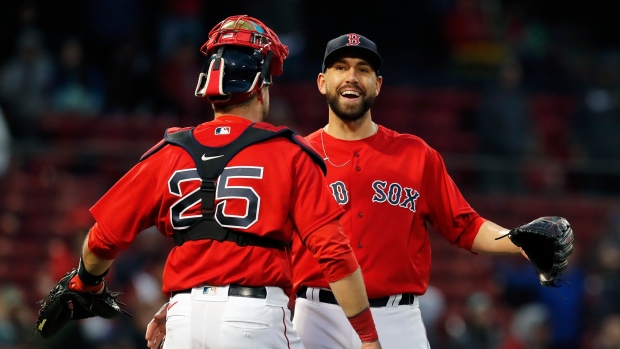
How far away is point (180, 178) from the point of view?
4.63 metres

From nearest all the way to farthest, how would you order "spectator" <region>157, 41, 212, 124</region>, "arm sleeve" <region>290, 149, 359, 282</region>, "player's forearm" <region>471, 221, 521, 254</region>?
"arm sleeve" <region>290, 149, 359, 282</region> → "player's forearm" <region>471, 221, 521, 254</region> → "spectator" <region>157, 41, 212, 124</region>

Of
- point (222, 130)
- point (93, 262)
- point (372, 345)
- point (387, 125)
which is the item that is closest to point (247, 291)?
point (372, 345)

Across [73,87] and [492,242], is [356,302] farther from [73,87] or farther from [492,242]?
[73,87]

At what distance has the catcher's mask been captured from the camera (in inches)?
187

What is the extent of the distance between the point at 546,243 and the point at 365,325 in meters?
1.02

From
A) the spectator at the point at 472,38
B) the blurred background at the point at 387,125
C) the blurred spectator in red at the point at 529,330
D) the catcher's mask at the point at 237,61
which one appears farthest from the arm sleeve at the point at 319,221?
the spectator at the point at 472,38

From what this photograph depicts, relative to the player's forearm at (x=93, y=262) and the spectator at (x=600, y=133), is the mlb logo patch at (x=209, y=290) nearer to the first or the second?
the player's forearm at (x=93, y=262)

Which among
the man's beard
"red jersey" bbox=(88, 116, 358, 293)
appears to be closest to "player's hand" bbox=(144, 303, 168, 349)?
"red jersey" bbox=(88, 116, 358, 293)

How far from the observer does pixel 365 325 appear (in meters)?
4.55

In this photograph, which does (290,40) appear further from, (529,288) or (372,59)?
(372,59)

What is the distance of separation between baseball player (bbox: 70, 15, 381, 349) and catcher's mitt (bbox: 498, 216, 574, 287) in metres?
0.94

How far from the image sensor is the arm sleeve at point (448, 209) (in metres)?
5.62

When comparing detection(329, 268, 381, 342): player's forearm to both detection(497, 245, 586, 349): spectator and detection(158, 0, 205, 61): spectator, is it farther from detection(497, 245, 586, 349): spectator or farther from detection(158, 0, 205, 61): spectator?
detection(158, 0, 205, 61): spectator

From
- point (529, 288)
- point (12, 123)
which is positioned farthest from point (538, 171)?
point (12, 123)
